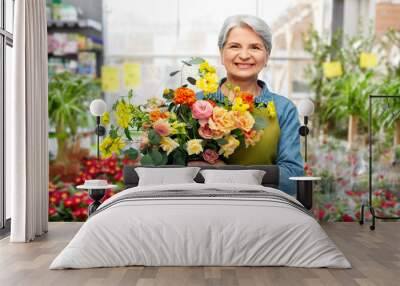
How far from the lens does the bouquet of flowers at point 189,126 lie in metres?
6.52

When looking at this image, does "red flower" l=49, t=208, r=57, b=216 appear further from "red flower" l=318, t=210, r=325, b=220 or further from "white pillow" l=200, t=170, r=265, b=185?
"red flower" l=318, t=210, r=325, b=220

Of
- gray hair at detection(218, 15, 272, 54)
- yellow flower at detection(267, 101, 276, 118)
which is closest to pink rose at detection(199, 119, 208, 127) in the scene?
yellow flower at detection(267, 101, 276, 118)

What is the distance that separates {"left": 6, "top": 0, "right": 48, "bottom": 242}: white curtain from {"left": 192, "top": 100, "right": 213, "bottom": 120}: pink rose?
134 centimetres

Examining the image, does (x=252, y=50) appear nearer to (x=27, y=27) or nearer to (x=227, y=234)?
(x=27, y=27)

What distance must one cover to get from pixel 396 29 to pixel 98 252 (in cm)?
476

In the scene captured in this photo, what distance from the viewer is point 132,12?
25.6 ft

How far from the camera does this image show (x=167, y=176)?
6.27 m

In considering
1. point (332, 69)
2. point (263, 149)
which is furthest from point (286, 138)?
point (332, 69)

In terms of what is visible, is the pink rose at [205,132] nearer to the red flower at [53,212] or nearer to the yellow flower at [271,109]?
the yellow flower at [271,109]

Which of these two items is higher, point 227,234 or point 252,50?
point 252,50

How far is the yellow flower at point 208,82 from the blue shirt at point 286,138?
184 millimetres

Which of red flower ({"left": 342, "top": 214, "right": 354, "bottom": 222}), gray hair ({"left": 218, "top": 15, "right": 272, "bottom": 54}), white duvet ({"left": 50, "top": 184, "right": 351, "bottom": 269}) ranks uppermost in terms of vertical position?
gray hair ({"left": 218, "top": 15, "right": 272, "bottom": 54})

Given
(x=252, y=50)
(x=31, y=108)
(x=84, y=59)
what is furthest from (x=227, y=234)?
(x=84, y=59)

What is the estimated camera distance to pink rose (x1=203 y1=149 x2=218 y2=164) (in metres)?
6.63
